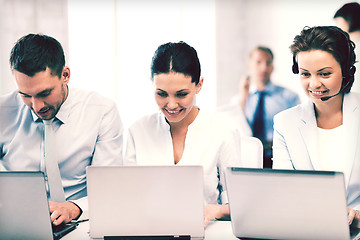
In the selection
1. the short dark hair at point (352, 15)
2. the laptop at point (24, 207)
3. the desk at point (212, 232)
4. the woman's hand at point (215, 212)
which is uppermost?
the short dark hair at point (352, 15)

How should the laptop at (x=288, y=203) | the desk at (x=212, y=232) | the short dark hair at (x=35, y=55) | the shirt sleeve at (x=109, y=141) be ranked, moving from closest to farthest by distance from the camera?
the laptop at (x=288, y=203) < the desk at (x=212, y=232) < the short dark hair at (x=35, y=55) < the shirt sleeve at (x=109, y=141)

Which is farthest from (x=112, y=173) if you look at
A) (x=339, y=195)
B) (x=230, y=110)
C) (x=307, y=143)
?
(x=230, y=110)

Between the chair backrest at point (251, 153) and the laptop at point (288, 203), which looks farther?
the chair backrest at point (251, 153)

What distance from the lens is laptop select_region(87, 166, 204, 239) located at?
128 centimetres

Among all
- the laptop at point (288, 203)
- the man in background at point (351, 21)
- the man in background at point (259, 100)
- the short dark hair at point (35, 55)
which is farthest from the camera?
the man in background at point (259, 100)

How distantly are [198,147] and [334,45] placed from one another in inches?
33.2

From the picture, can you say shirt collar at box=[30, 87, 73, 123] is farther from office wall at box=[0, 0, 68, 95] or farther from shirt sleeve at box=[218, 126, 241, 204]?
office wall at box=[0, 0, 68, 95]

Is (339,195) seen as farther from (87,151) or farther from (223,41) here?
(223,41)

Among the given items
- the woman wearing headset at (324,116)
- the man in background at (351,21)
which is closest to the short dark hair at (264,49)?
the man in background at (351,21)

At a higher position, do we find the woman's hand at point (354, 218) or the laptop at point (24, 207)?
the laptop at point (24, 207)

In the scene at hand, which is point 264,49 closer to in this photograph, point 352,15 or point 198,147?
point 352,15

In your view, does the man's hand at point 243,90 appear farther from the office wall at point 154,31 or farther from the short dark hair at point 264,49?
the short dark hair at point 264,49

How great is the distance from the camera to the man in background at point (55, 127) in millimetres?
1820

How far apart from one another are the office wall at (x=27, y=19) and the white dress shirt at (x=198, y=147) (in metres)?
2.17
